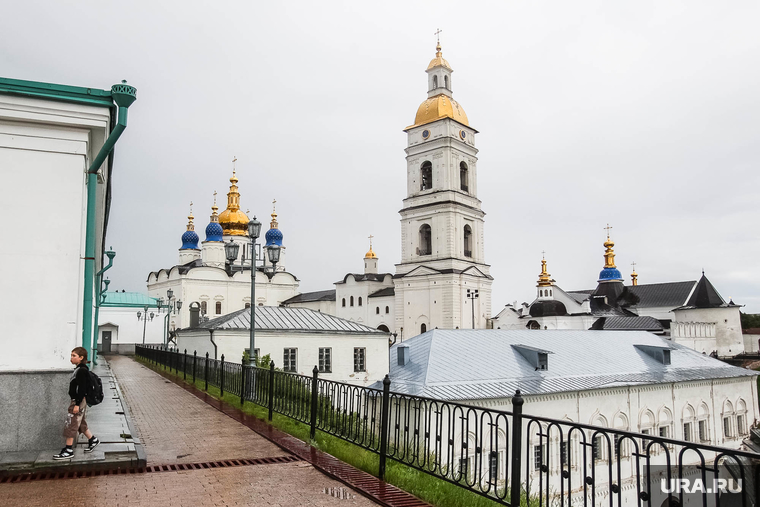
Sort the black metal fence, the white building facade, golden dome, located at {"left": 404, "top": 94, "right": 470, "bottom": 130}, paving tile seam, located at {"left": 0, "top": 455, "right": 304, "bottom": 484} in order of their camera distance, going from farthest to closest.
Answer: golden dome, located at {"left": 404, "top": 94, "right": 470, "bottom": 130}, the white building facade, paving tile seam, located at {"left": 0, "top": 455, "right": 304, "bottom": 484}, the black metal fence

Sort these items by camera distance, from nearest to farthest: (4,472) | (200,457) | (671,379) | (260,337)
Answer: (4,472) → (200,457) → (260,337) → (671,379)

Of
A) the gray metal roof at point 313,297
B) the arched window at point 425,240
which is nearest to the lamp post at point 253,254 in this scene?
the arched window at point 425,240

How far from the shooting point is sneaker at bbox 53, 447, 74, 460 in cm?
612

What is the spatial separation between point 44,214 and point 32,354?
1.59m

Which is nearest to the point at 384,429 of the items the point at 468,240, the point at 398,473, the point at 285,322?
the point at 398,473

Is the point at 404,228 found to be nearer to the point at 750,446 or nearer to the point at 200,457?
the point at 750,446

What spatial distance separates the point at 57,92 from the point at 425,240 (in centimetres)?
4792

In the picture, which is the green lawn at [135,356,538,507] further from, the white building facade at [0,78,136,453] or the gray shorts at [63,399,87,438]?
the white building facade at [0,78,136,453]

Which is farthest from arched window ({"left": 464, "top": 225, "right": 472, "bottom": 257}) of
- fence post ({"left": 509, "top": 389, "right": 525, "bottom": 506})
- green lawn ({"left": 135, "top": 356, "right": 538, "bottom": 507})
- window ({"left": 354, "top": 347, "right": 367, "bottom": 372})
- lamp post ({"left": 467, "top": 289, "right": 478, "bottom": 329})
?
fence post ({"left": 509, "top": 389, "right": 525, "bottom": 506})

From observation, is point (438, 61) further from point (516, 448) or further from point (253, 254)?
point (516, 448)

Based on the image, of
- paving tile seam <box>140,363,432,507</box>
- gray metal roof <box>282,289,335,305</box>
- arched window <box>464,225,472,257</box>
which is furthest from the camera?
gray metal roof <box>282,289,335,305</box>

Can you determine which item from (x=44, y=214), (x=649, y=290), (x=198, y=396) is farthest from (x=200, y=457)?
(x=649, y=290)

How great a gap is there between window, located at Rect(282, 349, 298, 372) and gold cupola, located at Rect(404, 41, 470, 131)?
34094 mm

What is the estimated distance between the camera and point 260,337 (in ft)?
78.3
